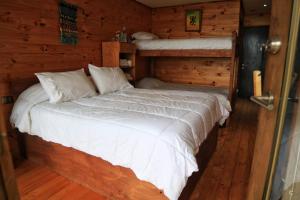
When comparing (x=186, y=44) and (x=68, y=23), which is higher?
(x=68, y=23)

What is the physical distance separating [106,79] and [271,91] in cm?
221

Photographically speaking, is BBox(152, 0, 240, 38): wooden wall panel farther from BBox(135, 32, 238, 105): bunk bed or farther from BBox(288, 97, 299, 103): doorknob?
BBox(288, 97, 299, 103): doorknob

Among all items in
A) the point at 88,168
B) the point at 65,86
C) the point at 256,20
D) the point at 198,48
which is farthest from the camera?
the point at 256,20

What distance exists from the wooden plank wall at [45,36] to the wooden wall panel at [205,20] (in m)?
1.48

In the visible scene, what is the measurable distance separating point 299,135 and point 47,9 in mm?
2684

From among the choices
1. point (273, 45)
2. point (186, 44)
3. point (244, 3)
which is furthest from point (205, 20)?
point (273, 45)

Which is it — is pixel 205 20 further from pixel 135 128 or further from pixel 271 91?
pixel 271 91

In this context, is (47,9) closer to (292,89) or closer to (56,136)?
(56,136)

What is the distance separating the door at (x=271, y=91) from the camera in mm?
646

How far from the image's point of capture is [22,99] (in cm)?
206

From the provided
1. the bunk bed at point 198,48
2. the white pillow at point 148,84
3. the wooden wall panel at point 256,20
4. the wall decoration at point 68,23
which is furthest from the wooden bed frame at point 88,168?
the wooden wall panel at point 256,20

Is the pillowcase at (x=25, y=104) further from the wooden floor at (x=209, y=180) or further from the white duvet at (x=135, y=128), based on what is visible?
the wooden floor at (x=209, y=180)

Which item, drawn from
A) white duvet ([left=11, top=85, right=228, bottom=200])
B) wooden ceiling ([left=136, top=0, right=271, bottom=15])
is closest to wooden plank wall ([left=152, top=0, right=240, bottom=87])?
wooden ceiling ([left=136, top=0, right=271, bottom=15])

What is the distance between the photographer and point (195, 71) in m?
4.51
